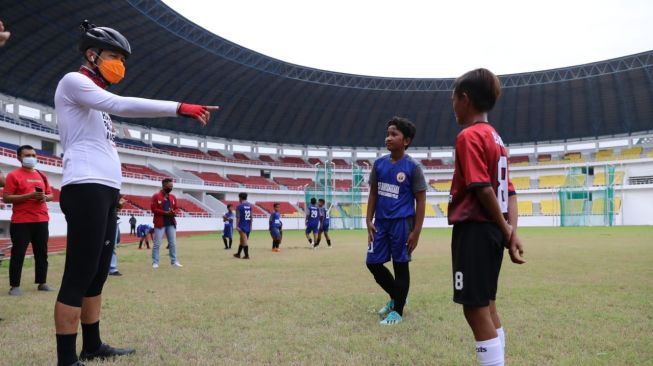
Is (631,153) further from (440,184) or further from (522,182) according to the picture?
(440,184)

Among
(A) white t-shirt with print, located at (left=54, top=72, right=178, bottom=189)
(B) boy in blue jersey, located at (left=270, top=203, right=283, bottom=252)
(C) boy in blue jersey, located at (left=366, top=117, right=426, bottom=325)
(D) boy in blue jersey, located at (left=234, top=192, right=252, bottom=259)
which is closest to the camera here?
(A) white t-shirt with print, located at (left=54, top=72, right=178, bottom=189)

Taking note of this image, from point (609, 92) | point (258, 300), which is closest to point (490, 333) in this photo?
point (258, 300)

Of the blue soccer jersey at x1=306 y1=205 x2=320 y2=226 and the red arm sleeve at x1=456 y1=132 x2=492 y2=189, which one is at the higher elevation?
the red arm sleeve at x1=456 y1=132 x2=492 y2=189

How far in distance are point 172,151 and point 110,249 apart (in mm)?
53519

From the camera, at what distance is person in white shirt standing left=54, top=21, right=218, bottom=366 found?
11.1ft

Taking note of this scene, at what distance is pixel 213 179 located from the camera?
56.2 meters

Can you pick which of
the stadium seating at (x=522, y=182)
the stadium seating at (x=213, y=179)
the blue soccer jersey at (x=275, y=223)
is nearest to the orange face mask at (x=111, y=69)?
the blue soccer jersey at (x=275, y=223)

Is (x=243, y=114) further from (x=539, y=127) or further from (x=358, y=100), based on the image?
(x=539, y=127)

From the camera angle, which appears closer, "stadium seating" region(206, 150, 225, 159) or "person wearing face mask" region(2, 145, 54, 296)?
"person wearing face mask" region(2, 145, 54, 296)

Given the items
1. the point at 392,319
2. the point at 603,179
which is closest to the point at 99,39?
the point at 392,319

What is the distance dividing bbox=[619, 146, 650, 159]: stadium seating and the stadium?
25 cm

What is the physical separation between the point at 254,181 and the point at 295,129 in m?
8.91

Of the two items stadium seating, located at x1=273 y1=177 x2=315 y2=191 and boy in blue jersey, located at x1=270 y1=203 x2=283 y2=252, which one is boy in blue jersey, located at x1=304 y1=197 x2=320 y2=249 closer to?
boy in blue jersey, located at x1=270 y1=203 x2=283 y2=252

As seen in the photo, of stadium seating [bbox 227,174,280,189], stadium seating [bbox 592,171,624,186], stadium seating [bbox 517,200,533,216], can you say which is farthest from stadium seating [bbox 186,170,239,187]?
stadium seating [bbox 592,171,624,186]
